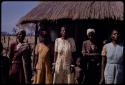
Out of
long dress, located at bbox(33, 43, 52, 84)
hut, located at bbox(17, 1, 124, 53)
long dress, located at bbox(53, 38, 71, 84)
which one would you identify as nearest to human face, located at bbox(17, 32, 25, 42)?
long dress, located at bbox(33, 43, 52, 84)

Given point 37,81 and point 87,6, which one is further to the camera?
point 87,6

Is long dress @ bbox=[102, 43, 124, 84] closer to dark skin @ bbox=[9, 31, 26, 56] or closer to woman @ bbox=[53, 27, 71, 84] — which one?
woman @ bbox=[53, 27, 71, 84]

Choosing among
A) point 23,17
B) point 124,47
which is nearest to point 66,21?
point 23,17

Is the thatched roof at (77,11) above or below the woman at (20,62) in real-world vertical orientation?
above

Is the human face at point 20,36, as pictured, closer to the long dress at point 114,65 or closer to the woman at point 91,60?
the woman at point 91,60

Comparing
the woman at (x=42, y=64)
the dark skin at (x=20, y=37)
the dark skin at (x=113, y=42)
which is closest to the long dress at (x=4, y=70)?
the dark skin at (x=20, y=37)

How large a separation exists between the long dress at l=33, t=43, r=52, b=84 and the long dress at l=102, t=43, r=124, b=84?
1.38 metres

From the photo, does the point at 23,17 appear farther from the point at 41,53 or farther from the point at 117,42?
the point at 117,42

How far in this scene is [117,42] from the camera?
24.4ft

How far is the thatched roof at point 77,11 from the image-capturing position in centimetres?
1005

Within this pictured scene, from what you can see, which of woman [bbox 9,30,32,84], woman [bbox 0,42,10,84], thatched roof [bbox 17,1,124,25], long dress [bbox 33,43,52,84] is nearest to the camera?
woman [bbox 0,42,10,84]

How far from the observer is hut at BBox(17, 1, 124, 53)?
10.1 m

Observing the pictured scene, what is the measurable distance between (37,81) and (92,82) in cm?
131

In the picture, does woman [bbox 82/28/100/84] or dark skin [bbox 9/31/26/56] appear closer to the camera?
dark skin [bbox 9/31/26/56]
